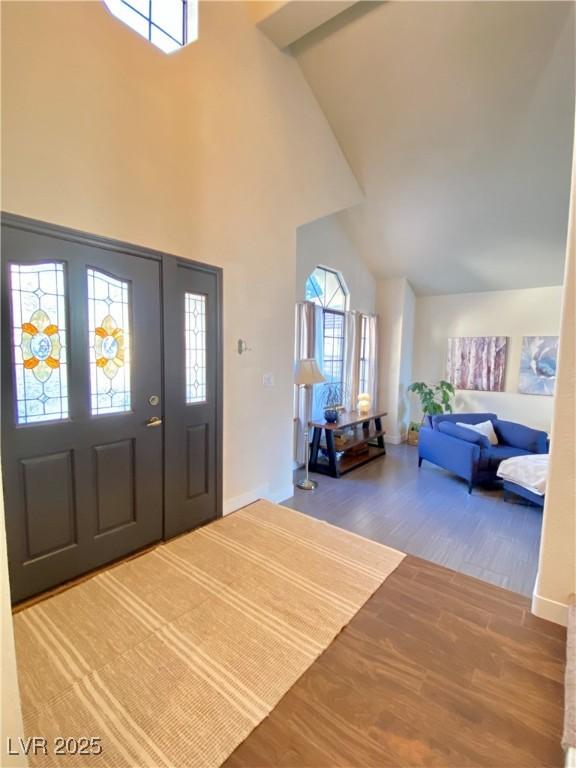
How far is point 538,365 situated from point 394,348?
210 cm

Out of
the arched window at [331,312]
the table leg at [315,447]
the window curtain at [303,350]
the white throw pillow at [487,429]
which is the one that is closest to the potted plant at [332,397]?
the arched window at [331,312]

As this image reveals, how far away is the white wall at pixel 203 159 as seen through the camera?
1812 mm

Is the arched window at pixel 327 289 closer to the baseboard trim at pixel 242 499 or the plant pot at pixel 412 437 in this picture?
the plant pot at pixel 412 437

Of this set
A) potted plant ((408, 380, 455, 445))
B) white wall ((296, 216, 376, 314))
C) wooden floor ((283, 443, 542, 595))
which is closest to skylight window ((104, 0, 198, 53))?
white wall ((296, 216, 376, 314))

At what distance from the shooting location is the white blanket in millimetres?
3299

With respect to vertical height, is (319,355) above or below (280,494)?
above

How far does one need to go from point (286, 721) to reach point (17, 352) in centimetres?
213

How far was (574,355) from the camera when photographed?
1789 mm

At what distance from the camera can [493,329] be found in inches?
221

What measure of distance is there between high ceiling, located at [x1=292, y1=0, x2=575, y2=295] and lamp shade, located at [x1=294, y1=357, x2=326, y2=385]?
2325mm

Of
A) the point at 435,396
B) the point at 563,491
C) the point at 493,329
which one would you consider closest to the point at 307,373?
the point at 563,491

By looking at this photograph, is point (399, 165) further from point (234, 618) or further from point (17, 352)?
point (234, 618)

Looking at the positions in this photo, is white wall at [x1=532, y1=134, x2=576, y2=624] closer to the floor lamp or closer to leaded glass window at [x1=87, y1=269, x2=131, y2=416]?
the floor lamp

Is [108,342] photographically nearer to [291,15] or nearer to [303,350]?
[303,350]
